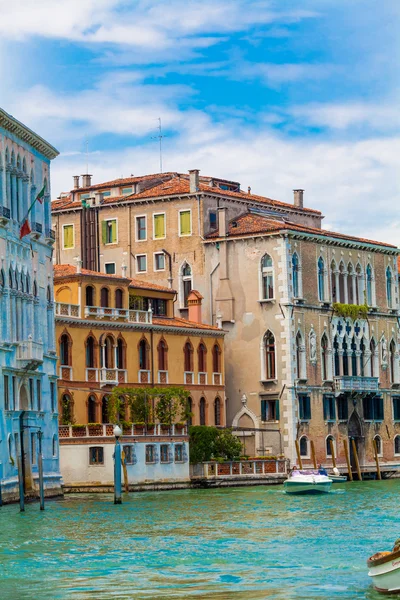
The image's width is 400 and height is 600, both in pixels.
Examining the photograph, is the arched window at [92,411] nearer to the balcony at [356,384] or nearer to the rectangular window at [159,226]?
the rectangular window at [159,226]

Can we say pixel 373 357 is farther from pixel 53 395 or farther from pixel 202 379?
pixel 53 395

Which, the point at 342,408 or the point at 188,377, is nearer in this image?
the point at 188,377

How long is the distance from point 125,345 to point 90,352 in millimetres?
2012

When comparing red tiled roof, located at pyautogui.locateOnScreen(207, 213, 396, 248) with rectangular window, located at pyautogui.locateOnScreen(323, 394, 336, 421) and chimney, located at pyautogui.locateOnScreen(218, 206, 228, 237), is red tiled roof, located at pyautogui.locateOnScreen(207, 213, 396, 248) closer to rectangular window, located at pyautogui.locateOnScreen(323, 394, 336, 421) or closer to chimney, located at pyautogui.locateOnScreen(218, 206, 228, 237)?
chimney, located at pyautogui.locateOnScreen(218, 206, 228, 237)

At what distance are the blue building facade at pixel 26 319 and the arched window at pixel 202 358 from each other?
49.3ft

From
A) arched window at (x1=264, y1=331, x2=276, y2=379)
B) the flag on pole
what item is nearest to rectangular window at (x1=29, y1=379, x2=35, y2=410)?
A: the flag on pole

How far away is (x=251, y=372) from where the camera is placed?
72500 millimetres

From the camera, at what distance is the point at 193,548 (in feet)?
118

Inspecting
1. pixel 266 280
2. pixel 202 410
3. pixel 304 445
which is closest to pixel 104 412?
pixel 202 410

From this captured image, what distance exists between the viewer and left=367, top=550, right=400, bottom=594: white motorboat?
27781 mm

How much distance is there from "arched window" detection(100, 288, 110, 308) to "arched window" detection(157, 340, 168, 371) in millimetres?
3144

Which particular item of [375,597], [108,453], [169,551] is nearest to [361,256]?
[108,453]

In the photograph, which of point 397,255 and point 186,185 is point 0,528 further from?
point 397,255

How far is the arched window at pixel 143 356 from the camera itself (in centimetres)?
6694
